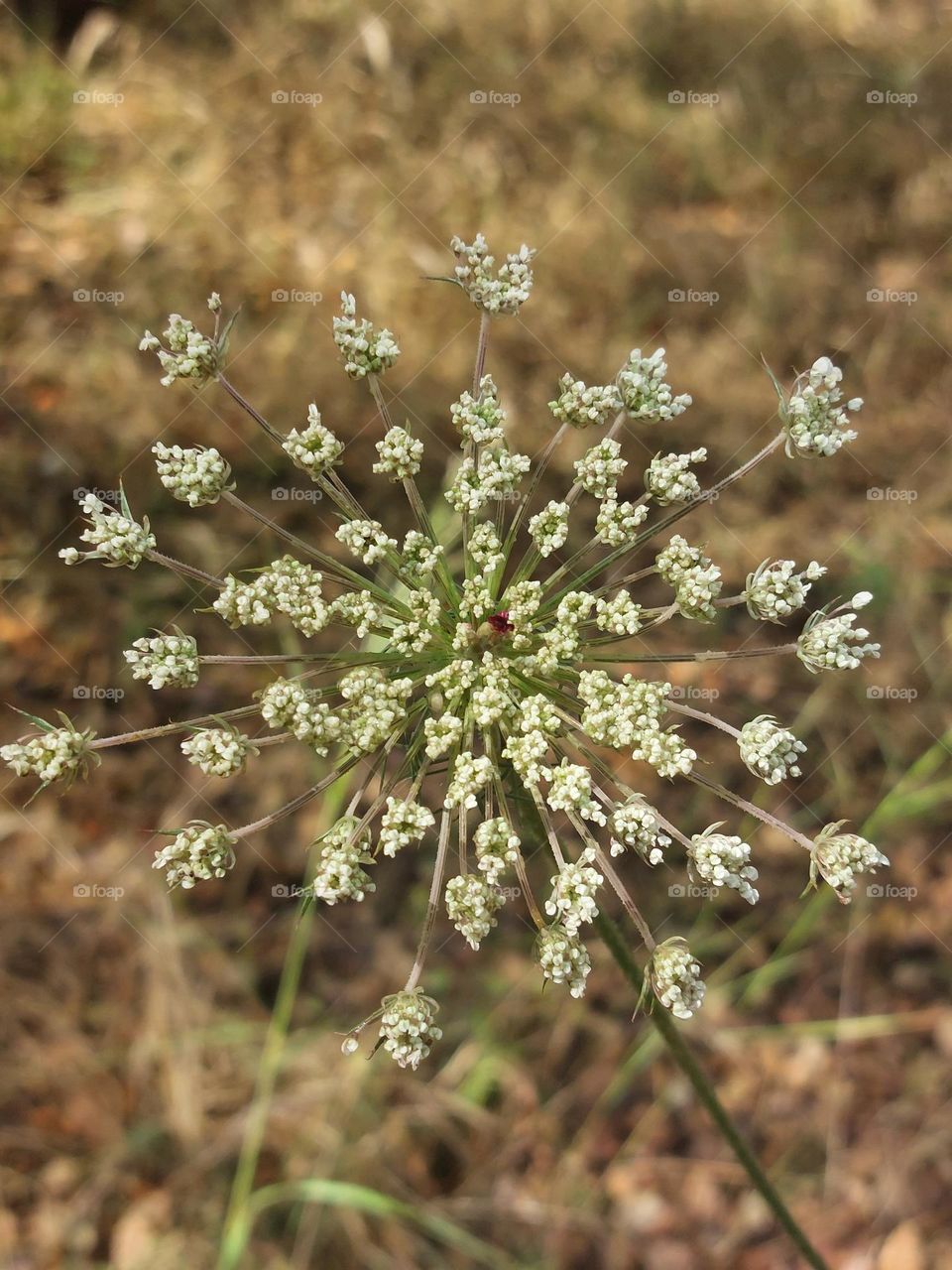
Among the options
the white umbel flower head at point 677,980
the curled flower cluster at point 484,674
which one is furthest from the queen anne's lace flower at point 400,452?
the white umbel flower head at point 677,980

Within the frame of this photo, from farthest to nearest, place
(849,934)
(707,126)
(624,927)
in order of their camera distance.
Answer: (707,126)
(849,934)
(624,927)

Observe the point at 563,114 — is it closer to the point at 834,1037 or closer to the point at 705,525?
the point at 705,525

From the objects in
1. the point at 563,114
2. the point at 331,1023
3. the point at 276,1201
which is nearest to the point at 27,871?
the point at 331,1023

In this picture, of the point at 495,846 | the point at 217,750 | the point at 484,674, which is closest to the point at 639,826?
the point at 495,846

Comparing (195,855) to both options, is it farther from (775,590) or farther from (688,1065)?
(775,590)

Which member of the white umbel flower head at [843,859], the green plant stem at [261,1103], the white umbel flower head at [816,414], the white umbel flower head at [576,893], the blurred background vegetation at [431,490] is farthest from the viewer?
the blurred background vegetation at [431,490]

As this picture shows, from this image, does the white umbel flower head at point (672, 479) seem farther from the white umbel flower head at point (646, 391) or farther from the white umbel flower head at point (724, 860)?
the white umbel flower head at point (724, 860)

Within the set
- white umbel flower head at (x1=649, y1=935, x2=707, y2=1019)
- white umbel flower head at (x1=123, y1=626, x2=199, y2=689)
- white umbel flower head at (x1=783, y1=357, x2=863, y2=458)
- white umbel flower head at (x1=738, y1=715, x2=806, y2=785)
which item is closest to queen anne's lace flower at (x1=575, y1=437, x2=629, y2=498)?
white umbel flower head at (x1=783, y1=357, x2=863, y2=458)
